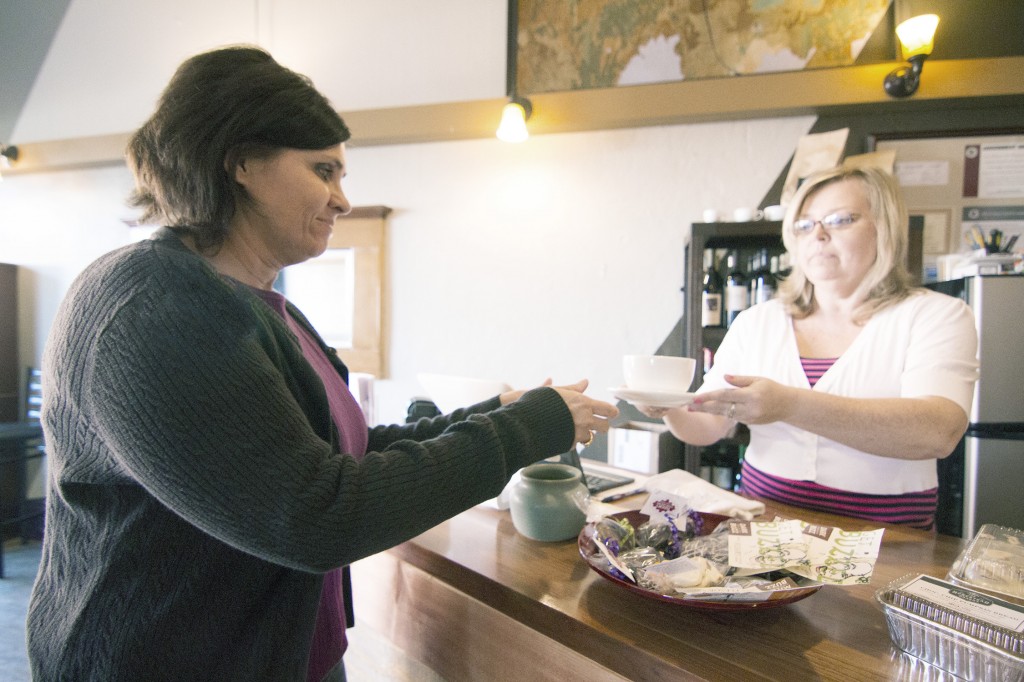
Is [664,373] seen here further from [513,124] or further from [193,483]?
[513,124]

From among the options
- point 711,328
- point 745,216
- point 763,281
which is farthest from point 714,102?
point 711,328

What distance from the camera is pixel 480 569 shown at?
892 millimetres

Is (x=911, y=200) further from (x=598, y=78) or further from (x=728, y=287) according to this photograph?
(x=598, y=78)

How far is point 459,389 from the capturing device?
128cm

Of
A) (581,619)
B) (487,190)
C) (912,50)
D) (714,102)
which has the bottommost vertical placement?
(581,619)

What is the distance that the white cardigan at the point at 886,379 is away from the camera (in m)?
1.25

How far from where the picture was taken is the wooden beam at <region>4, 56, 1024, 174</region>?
7.95 ft

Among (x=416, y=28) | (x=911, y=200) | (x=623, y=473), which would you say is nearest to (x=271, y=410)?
(x=623, y=473)

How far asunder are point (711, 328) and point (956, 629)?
6.77 feet

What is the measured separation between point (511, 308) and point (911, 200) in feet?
6.97

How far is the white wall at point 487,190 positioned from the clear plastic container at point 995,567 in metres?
2.09

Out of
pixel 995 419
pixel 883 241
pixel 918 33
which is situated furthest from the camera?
pixel 918 33

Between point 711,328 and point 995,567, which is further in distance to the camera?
point 711,328

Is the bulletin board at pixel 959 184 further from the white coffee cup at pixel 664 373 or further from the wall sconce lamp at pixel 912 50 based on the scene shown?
the white coffee cup at pixel 664 373
